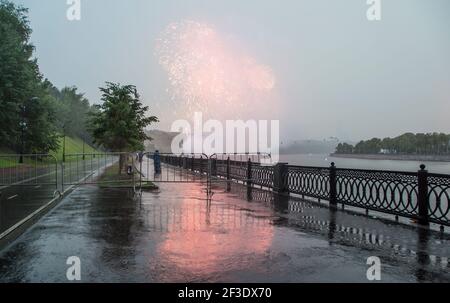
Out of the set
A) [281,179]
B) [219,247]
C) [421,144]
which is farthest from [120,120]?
[421,144]

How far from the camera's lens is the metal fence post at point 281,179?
57.1ft

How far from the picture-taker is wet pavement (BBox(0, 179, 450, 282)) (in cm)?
601

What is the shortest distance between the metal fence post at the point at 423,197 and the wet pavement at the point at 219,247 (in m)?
0.63

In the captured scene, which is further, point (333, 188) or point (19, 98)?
point (19, 98)

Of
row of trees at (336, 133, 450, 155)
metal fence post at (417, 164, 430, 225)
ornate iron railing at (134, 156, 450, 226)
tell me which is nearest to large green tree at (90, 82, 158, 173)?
ornate iron railing at (134, 156, 450, 226)

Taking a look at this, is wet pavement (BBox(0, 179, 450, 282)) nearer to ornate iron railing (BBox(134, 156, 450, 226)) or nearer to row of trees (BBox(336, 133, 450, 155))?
ornate iron railing (BBox(134, 156, 450, 226))

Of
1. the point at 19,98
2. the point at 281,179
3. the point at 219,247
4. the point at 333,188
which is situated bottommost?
the point at 219,247

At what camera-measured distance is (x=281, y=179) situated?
57.8ft

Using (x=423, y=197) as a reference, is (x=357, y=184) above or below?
above

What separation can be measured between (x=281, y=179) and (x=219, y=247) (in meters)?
10.3

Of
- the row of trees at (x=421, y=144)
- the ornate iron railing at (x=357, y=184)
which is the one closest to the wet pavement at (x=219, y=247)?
the ornate iron railing at (x=357, y=184)

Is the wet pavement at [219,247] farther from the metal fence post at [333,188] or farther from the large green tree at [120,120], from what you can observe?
the large green tree at [120,120]

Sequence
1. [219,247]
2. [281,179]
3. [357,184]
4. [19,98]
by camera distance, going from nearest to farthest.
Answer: [219,247], [357,184], [281,179], [19,98]

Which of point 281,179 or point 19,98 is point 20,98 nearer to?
point 19,98
